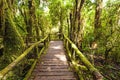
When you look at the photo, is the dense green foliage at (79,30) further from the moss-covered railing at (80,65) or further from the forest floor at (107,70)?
the moss-covered railing at (80,65)

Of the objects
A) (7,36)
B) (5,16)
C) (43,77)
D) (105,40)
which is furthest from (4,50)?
(105,40)

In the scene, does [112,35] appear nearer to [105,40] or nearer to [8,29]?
[105,40]

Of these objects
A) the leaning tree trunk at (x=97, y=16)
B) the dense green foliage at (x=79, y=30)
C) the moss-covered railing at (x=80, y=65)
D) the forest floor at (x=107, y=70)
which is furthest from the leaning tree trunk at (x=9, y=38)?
the leaning tree trunk at (x=97, y=16)

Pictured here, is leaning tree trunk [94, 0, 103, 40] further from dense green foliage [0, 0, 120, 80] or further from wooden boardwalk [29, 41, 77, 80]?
wooden boardwalk [29, 41, 77, 80]

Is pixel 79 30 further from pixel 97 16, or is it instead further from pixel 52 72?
pixel 52 72

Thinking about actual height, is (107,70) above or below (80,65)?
below

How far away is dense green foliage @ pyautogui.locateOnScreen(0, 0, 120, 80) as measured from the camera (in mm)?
6723

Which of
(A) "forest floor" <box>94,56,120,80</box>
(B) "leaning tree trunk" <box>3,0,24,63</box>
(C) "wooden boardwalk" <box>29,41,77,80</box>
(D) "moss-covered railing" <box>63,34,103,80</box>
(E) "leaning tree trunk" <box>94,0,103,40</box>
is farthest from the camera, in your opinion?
(E) "leaning tree trunk" <box>94,0,103,40</box>

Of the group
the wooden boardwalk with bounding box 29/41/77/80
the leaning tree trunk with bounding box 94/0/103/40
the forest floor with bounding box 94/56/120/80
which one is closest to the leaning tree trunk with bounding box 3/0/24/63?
the wooden boardwalk with bounding box 29/41/77/80

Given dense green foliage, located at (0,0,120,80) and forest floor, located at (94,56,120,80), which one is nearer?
dense green foliage, located at (0,0,120,80)

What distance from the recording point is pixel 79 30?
11.5 m

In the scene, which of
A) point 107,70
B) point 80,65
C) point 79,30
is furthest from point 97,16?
point 80,65

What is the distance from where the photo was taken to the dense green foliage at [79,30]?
6723 millimetres

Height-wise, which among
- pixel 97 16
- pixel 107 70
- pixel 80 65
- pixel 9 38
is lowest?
pixel 107 70
